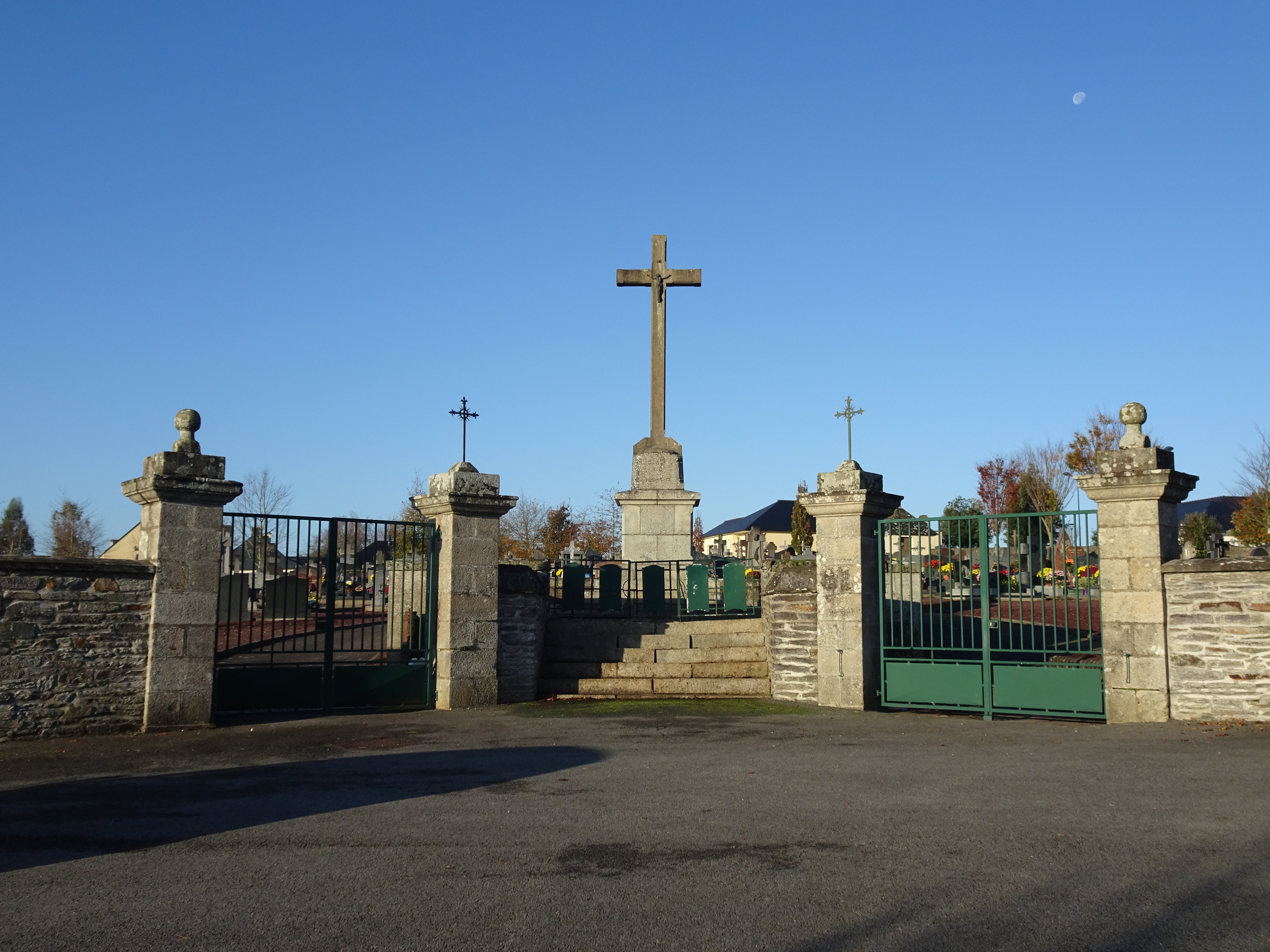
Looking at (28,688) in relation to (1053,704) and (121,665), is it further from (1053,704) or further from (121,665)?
(1053,704)

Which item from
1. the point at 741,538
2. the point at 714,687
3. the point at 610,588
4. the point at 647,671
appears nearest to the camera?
the point at 714,687

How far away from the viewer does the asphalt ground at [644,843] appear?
4160 millimetres

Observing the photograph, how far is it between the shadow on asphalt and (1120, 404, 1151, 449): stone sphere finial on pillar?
605 cm

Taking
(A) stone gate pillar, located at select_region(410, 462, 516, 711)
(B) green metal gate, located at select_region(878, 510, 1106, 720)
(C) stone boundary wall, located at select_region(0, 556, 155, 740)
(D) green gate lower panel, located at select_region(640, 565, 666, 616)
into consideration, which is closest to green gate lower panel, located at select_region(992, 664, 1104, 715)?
(B) green metal gate, located at select_region(878, 510, 1106, 720)

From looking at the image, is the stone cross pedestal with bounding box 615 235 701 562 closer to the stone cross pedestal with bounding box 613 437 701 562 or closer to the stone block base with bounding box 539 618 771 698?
the stone cross pedestal with bounding box 613 437 701 562

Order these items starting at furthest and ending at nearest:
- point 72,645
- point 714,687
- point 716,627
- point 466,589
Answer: point 716,627
point 714,687
point 466,589
point 72,645

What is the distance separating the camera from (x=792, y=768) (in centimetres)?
754

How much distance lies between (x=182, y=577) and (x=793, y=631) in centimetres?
648

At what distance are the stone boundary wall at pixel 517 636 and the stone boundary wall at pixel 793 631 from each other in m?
2.77

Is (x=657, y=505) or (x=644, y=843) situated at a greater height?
(x=657, y=505)

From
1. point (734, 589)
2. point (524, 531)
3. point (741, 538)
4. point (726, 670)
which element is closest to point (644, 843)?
point (726, 670)

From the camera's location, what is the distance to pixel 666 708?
11109mm

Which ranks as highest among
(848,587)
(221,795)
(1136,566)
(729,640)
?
(1136,566)

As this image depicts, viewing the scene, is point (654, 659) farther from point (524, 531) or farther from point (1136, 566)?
point (524, 531)
